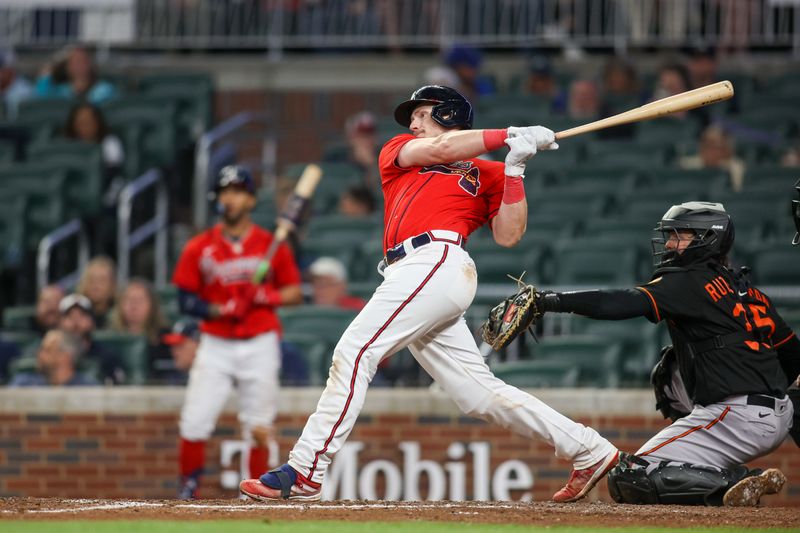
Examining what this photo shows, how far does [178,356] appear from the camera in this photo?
964cm

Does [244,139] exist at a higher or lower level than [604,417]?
higher

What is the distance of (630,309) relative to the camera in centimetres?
574

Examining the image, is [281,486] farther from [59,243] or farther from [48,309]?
[59,243]

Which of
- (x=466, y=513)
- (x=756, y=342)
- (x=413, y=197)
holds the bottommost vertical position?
(x=466, y=513)

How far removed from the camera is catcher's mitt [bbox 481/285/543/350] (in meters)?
5.73

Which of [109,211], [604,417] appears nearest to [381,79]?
[109,211]

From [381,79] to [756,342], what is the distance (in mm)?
8289

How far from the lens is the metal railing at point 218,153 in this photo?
12341 mm

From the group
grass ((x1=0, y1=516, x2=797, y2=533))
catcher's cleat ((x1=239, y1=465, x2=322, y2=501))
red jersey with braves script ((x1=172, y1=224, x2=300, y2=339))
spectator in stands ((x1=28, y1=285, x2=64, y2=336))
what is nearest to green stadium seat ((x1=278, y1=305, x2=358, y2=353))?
red jersey with braves script ((x1=172, y1=224, x2=300, y2=339))

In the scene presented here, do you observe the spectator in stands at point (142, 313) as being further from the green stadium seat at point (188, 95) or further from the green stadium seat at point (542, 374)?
the green stadium seat at point (188, 95)

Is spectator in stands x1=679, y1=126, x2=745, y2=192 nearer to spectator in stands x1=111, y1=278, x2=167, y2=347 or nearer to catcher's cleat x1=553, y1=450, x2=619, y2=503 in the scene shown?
spectator in stands x1=111, y1=278, x2=167, y2=347

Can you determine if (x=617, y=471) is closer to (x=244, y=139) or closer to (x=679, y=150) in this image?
(x=679, y=150)

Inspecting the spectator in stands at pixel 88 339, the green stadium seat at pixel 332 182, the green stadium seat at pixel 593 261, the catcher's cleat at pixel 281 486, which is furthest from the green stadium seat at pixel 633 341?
the catcher's cleat at pixel 281 486

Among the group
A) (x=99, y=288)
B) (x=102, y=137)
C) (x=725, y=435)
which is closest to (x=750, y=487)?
(x=725, y=435)
